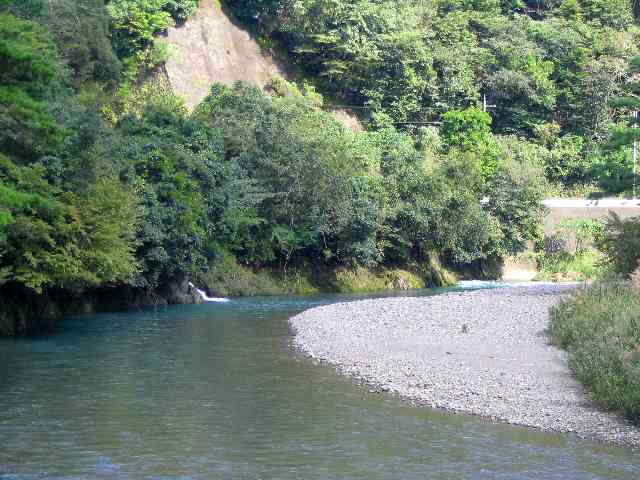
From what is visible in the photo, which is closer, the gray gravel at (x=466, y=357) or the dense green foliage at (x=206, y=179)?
the gray gravel at (x=466, y=357)

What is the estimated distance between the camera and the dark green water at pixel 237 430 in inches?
566

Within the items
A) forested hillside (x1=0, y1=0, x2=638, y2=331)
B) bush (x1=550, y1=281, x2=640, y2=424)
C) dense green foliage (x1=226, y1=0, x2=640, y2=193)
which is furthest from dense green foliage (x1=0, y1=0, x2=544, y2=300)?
bush (x1=550, y1=281, x2=640, y2=424)

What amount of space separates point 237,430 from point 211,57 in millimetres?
58336

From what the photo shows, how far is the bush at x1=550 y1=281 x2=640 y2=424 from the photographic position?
Result: 17.2 meters

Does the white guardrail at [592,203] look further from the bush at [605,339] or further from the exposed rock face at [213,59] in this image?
the bush at [605,339]

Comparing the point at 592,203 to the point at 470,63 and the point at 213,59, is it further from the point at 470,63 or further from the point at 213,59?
the point at 213,59

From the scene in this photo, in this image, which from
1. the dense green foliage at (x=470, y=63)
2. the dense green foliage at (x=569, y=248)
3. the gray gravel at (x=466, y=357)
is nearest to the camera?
the gray gravel at (x=466, y=357)

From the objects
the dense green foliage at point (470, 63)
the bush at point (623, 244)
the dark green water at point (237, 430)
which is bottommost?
the dark green water at point (237, 430)

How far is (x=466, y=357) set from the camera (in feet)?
79.2

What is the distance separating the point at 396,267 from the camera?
61.3m

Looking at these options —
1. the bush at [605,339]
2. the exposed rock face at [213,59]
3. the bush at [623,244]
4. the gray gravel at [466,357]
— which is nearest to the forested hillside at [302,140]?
the exposed rock face at [213,59]

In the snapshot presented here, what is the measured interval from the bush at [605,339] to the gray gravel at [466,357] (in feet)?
1.27

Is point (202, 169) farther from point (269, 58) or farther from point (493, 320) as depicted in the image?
point (269, 58)

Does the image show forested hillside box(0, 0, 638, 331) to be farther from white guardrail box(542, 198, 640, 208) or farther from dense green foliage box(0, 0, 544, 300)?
white guardrail box(542, 198, 640, 208)
